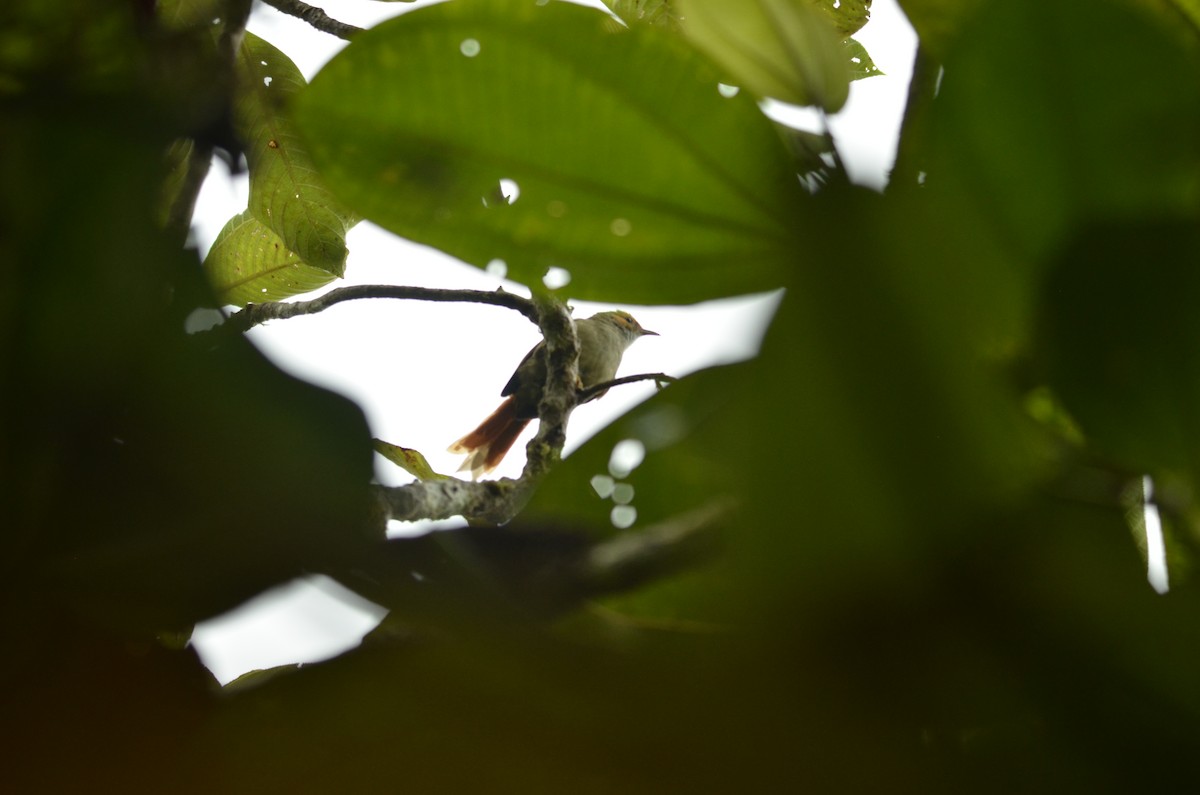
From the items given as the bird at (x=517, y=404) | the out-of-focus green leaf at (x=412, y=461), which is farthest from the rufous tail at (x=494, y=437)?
the out-of-focus green leaf at (x=412, y=461)

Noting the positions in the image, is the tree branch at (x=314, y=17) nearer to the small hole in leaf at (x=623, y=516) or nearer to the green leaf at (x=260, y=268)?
the green leaf at (x=260, y=268)

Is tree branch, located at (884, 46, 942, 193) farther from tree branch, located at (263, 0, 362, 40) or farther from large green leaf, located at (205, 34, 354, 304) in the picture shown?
tree branch, located at (263, 0, 362, 40)


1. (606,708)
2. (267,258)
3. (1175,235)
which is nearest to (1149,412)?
(1175,235)

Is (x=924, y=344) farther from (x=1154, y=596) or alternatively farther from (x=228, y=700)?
(x=228, y=700)

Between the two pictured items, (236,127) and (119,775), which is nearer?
(119,775)

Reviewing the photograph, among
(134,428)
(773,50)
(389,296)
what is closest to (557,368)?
(389,296)

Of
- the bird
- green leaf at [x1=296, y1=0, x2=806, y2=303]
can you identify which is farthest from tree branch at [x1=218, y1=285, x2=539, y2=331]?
the bird

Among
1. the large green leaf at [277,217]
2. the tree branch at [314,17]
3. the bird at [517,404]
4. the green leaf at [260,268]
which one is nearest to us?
the large green leaf at [277,217]
